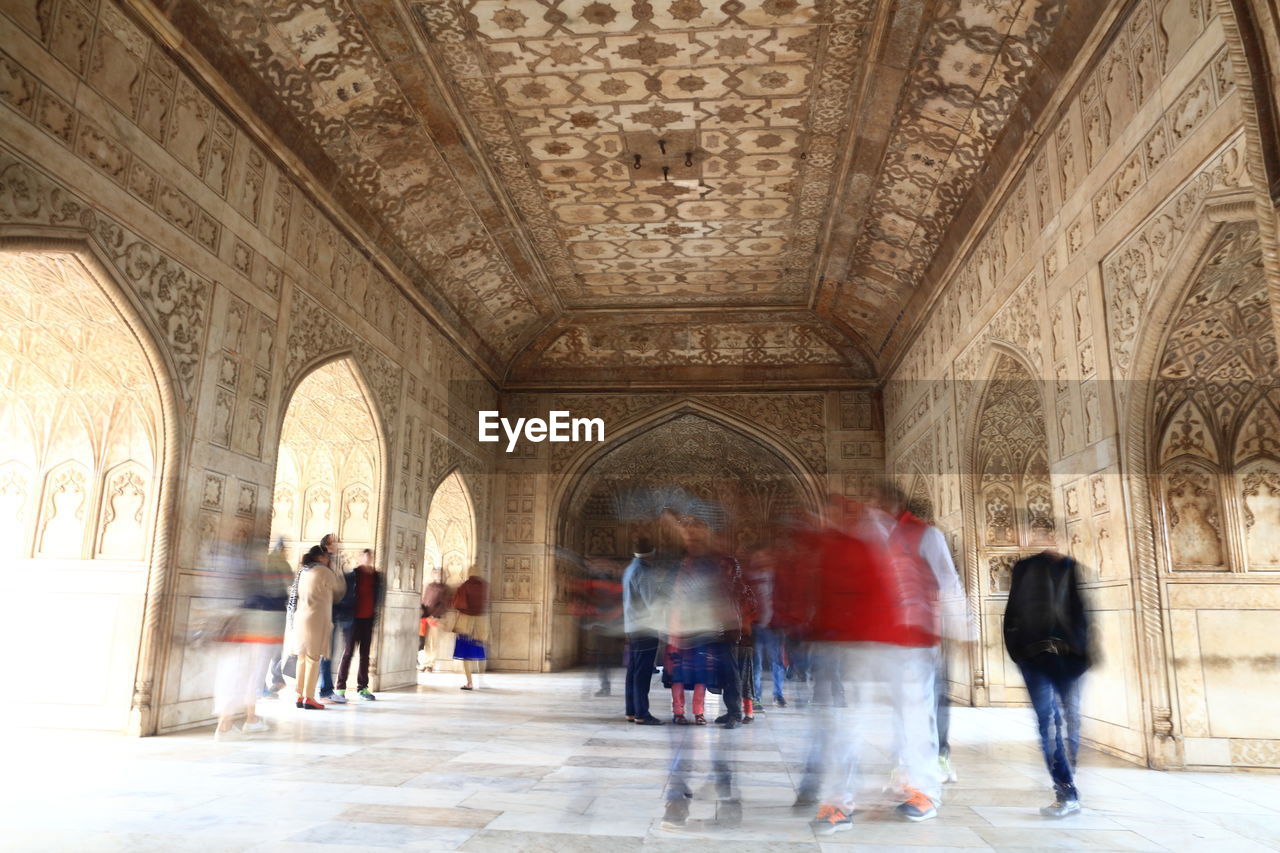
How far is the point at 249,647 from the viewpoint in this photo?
625 cm

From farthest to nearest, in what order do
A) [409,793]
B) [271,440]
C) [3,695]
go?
[271,440] → [3,695] → [409,793]

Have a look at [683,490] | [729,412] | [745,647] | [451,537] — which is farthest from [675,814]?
[683,490]

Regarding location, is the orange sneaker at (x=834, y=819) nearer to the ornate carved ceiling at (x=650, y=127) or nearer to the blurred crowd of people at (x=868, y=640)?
the blurred crowd of people at (x=868, y=640)

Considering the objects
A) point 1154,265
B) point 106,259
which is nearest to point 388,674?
point 106,259

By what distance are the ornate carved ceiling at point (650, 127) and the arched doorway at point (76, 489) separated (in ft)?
7.82

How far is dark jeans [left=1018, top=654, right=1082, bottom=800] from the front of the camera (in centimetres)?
409

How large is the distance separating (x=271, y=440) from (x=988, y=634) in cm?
777

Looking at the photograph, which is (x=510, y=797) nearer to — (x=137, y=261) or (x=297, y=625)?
(x=297, y=625)

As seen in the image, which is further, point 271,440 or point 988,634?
point 988,634

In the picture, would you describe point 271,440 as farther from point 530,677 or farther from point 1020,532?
point 1020,532

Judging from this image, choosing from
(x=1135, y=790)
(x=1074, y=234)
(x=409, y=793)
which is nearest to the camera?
(x=409, y=793)

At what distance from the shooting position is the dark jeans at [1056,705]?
4.09m

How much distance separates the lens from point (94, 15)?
19.0ft

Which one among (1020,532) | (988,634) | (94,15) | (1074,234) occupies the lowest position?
(988,634)
